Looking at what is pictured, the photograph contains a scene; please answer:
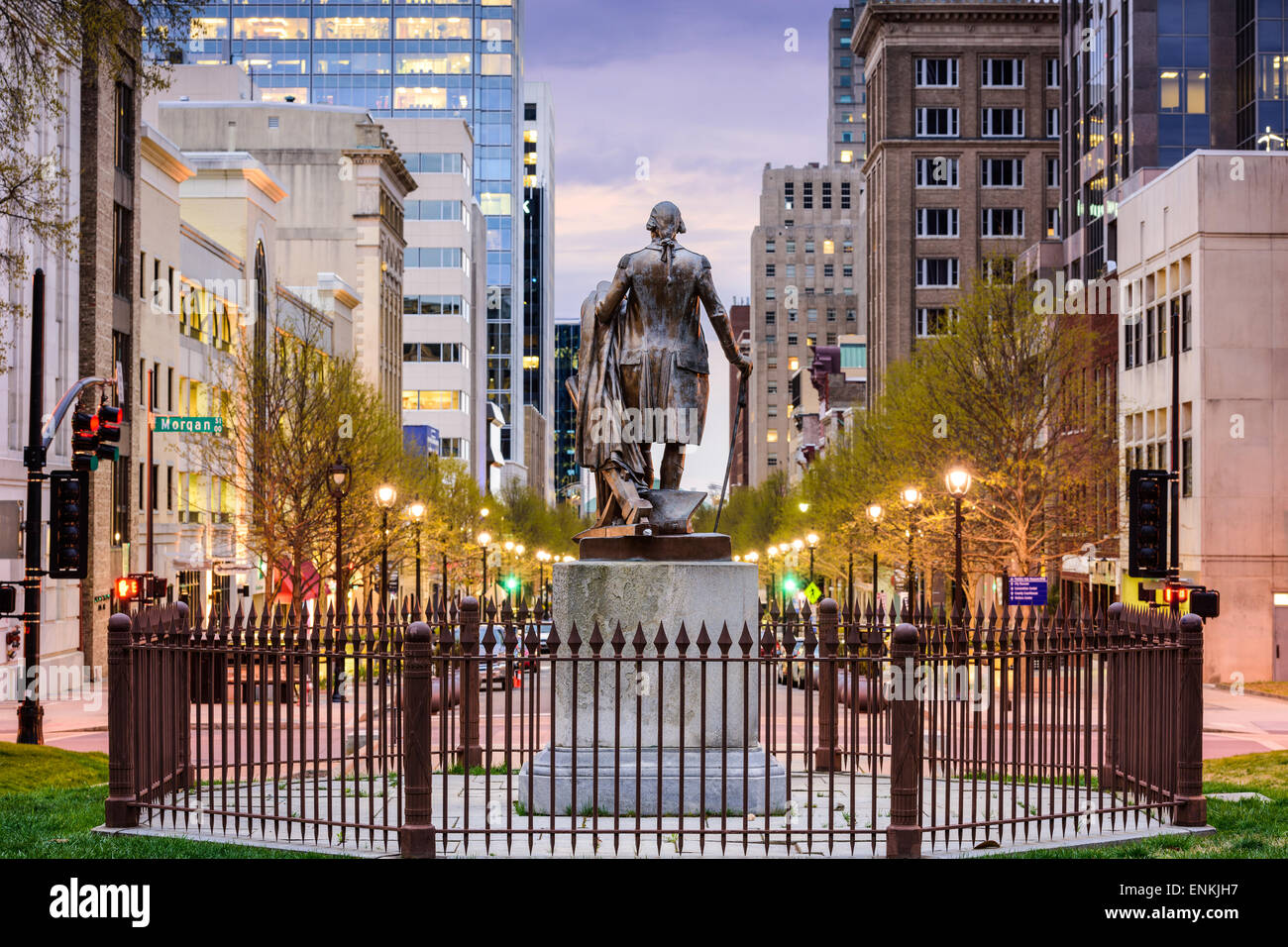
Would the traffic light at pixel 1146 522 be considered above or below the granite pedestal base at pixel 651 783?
above

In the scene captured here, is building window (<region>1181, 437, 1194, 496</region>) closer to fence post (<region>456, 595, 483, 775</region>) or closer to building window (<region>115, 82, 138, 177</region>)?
building window (<region>115, 82, 138, 177</region>)

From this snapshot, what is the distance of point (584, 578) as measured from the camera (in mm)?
13508

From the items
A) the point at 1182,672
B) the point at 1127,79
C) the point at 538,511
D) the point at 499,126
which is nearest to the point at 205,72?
the point at 538,511

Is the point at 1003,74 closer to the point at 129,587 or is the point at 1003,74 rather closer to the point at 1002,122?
the point at 1002,122

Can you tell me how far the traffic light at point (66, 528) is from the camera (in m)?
22.1

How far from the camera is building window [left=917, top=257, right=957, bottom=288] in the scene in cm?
11712

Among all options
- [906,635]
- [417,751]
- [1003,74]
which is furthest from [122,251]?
[1003,74]

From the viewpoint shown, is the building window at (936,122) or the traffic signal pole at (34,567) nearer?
the traffic signal pole at (34,567)

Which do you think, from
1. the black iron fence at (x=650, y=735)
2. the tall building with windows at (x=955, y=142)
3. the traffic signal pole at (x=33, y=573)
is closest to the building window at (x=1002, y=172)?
the tall building with windows at (x=955, y=142)

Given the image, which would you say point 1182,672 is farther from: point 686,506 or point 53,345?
point 53,345

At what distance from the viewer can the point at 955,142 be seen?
11831 centimetres

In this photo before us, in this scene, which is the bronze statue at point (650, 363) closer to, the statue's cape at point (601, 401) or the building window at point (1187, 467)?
the statue's cape at point (601, 401)

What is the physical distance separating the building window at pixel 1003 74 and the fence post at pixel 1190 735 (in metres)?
113

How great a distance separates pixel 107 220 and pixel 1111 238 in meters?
48.2
